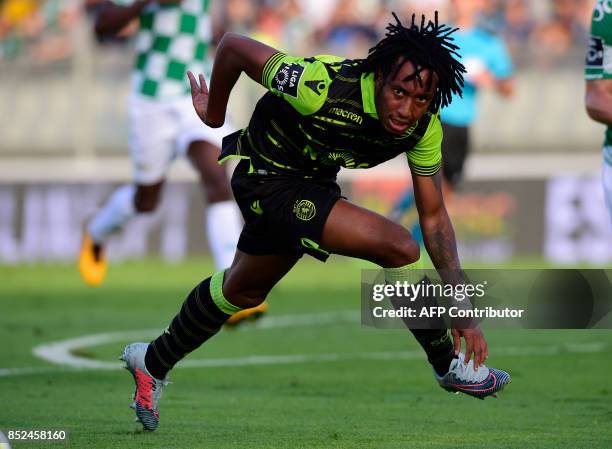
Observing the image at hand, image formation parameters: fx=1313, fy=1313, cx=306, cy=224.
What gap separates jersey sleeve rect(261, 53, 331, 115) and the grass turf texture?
1.42 metres

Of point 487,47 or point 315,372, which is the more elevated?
point 487,47

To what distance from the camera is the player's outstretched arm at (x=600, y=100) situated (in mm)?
6762

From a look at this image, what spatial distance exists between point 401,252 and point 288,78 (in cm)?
87

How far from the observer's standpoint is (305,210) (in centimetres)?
558

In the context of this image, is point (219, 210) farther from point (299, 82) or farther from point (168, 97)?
point (299, 82)

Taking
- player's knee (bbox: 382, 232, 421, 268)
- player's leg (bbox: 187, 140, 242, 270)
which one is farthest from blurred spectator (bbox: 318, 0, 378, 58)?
player's knee (bbox: 382, 232, 421, 268)

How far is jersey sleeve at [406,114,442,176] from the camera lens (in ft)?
18.4

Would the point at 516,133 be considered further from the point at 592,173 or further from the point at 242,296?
the point at 242,296

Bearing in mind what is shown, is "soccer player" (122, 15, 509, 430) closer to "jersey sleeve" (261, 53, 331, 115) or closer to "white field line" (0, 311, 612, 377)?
"jersey sleeve" (261, 53, 331, 115)

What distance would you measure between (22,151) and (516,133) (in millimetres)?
6565

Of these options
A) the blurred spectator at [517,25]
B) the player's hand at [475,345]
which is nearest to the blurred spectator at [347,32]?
the blurred spectator at [517,25]

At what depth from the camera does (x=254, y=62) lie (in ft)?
18.6

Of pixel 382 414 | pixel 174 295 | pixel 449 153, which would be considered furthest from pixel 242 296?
pixel 174 295

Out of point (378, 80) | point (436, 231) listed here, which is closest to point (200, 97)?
point (378, 80)
